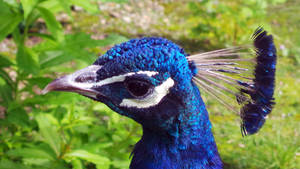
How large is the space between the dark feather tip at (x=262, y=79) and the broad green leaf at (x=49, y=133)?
1.01 metres

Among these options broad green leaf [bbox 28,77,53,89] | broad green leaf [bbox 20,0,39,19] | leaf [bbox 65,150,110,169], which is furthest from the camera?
broad green leaf [bbox 28,77,53,89]

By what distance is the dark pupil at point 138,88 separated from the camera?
978 mm

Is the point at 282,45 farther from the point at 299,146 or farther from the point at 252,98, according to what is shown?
the point at 252,98

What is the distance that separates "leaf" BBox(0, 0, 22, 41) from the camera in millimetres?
1621

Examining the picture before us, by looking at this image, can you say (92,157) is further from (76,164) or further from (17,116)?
(17,116)

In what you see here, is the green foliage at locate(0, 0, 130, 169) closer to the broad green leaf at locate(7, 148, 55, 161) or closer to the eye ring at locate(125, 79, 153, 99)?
the broad green leaf at locate(7, 148, 55, 161)

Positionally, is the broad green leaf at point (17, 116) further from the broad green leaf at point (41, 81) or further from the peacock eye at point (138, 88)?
the peacock eye at point (138, 88)

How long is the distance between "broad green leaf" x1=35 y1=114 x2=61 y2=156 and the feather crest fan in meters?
0.91

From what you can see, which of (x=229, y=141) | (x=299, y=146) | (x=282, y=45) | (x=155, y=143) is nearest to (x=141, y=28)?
(x=282, y=45)

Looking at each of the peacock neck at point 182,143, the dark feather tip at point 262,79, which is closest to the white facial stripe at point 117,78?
the peacock neck at point 182,143

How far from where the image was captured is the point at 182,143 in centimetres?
108

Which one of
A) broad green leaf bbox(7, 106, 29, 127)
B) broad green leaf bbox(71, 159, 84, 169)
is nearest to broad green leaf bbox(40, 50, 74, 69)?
broad green leaf bbox(7, 106, 29, 127)

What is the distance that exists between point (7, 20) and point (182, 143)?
1084 millimetres

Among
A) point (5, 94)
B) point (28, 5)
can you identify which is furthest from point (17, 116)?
point (28, 5)
